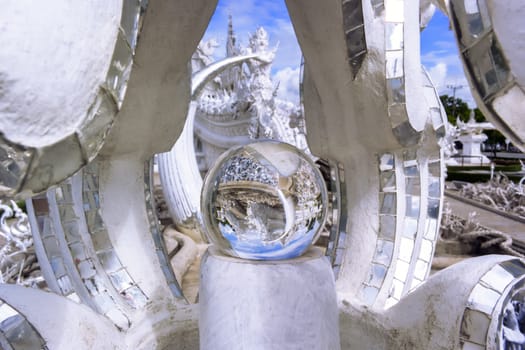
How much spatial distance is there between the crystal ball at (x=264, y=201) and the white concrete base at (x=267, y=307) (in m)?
0.04

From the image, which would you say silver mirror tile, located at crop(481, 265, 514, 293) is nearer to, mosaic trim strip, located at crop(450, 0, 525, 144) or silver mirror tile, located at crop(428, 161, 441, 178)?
mosaic trim strip, located at crop(450, 0, 525, 144)

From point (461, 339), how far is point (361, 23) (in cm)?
75

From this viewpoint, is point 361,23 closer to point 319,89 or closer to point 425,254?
point 319,89

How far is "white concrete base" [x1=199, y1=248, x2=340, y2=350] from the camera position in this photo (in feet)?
3.31

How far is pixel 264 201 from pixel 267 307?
21 cm

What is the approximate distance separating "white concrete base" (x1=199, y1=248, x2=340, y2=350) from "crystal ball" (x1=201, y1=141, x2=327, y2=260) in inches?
1.6

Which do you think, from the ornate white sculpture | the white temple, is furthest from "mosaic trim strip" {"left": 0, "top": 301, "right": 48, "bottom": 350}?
the ornate white sculpture

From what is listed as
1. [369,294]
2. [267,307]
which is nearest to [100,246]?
[267,307]

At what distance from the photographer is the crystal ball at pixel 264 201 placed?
99 cm

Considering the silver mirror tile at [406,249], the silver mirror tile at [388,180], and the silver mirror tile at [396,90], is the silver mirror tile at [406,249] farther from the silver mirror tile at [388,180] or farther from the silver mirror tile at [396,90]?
the silver mirror tile at [396,90]

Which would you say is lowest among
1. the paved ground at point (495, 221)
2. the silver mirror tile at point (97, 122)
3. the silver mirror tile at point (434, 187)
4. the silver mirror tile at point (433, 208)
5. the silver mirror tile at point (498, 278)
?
the paved ground at point (495, 221)

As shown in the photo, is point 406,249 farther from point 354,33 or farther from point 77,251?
point 77,251

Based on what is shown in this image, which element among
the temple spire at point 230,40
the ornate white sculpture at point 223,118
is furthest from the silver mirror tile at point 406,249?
the temple spire at point 230,40

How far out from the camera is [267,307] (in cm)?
101
